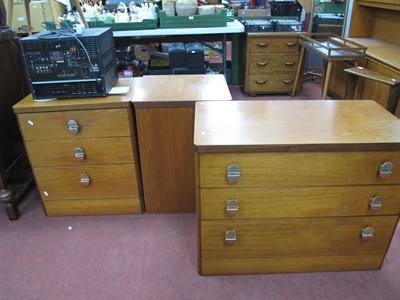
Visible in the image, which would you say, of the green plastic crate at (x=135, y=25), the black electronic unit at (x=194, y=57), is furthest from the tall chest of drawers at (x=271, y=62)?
the green plastic crate at (x=135, y=25)

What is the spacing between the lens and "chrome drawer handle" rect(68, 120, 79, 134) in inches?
61.0

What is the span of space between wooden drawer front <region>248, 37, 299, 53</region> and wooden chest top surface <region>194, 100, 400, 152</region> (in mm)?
2007

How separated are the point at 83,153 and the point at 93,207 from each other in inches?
13.8

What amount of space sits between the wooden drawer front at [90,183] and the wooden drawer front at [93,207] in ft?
0.10

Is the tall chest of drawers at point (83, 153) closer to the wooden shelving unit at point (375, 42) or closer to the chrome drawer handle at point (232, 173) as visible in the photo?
the chrome drawer handle at point (232, 173)

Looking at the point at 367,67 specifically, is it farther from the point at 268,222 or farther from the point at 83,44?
the point at 83,44

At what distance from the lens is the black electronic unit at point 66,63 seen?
57.5 inches

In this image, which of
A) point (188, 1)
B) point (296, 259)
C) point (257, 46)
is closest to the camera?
point (296, 259)

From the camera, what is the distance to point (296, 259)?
4.56ft

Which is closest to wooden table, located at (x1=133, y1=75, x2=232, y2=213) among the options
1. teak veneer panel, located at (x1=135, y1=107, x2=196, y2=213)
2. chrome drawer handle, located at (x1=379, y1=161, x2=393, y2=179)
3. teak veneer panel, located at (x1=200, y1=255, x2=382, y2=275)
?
teak veneer panel, located at (x1=135, y1=107, x2=196, y2=213)

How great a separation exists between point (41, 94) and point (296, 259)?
143 centimetres

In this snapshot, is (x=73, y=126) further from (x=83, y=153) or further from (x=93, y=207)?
(x=93, y=207)

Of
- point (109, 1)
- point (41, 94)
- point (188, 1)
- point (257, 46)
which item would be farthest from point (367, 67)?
point (109, 1)

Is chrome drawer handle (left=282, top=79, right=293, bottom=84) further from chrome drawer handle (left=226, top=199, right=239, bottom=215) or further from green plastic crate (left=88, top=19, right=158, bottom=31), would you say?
chrome drawer handle (left=226, top=199, right=239, bottom=215)
